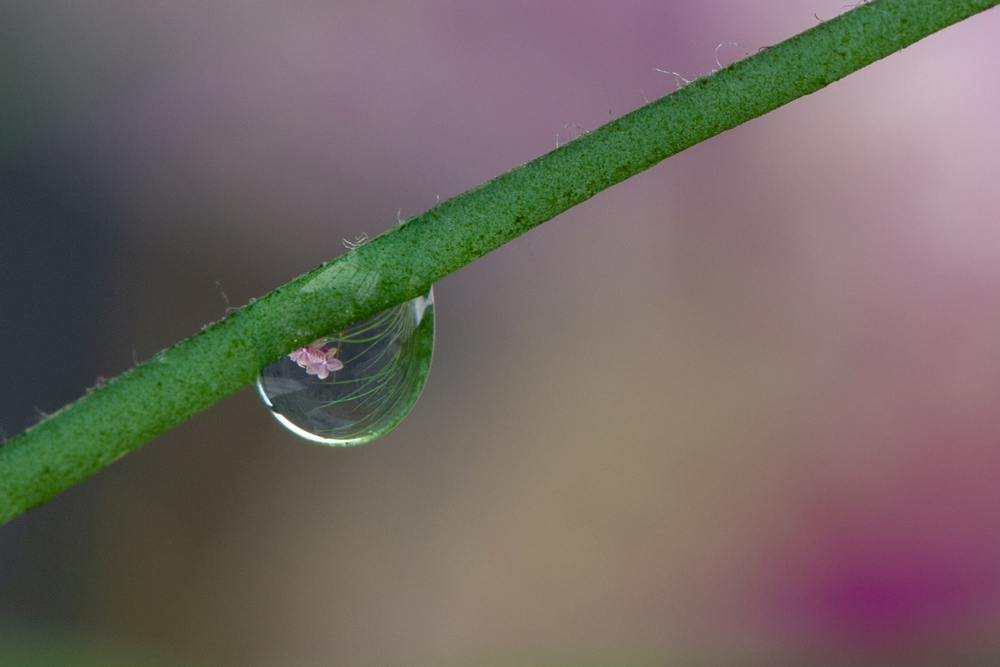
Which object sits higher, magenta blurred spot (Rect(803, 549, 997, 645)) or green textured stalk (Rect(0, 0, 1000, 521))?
magenta blurred spot (Rect(803, 549, 997, 645))

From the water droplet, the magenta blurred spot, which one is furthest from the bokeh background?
the water droplet

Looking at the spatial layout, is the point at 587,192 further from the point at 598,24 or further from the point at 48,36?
the point at 48,36

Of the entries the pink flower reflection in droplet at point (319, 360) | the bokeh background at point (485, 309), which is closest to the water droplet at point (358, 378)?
the pink flower reflection in droplet at point (319, 360)

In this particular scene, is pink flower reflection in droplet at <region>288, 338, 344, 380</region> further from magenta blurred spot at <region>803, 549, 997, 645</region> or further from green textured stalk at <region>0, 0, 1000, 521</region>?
magenta blurred spot at <region>803, 549, 997, 645</region>

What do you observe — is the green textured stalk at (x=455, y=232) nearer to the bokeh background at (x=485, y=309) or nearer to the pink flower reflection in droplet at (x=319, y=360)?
the pink flower reflection in droplet at (x=319, y=360)

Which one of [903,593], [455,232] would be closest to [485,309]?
[903,593]

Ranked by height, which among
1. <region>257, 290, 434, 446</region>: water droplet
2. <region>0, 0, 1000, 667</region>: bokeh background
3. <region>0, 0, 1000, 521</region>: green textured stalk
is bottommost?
<region>0, 0, 1000, 521</region>: green textured stalk
